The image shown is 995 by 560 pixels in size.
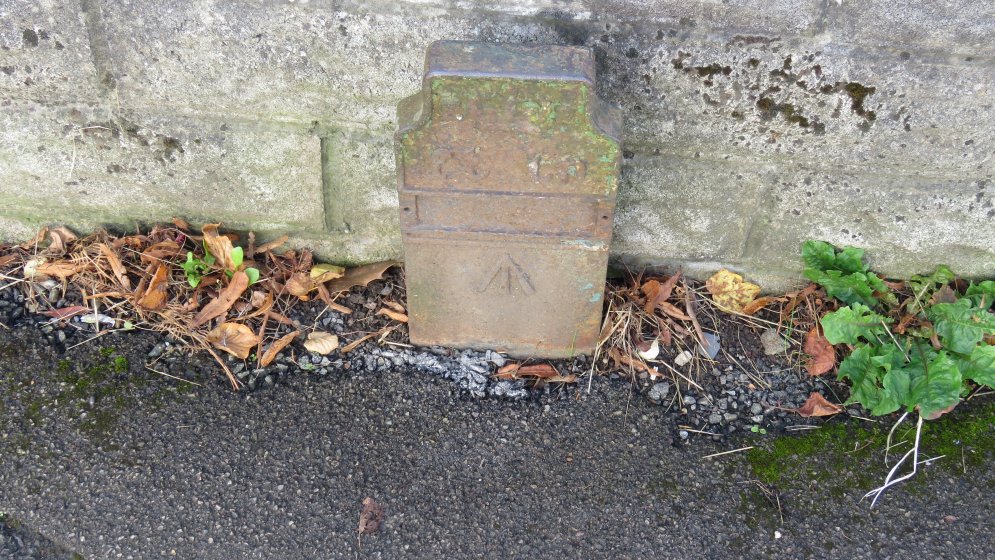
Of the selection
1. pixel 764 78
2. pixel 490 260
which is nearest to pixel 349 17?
pixel 490 260

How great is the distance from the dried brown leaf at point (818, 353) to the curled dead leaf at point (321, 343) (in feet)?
4.55

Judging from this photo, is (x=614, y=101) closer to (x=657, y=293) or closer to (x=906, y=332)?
(x=657, y=293)

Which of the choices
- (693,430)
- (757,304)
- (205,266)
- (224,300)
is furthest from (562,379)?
(205,266)

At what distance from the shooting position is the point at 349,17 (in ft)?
6.07

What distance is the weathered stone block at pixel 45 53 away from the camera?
192cm

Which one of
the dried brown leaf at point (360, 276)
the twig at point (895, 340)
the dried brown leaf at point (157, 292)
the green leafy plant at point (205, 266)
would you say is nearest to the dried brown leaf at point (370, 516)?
the dried brown leaf at point (360, 276)

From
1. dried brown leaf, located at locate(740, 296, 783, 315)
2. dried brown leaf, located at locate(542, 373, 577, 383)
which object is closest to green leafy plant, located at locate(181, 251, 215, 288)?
dried brown leaf, located at locate(542, 373, 577, 383)

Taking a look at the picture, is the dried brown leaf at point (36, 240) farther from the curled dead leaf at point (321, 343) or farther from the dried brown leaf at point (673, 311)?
the dried brown leaf at point (673, 311)

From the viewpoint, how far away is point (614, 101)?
1938 mm

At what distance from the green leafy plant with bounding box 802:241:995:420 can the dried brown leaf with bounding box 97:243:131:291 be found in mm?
2027

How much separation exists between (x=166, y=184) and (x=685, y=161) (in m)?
1.50

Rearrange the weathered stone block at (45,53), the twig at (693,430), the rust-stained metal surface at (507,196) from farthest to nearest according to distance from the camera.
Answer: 1. the twig at (693,430)
2. the weathered stone block at (45,53)
3. the rust-stained metal surface at (507,196)

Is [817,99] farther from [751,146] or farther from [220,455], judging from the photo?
[220,455]

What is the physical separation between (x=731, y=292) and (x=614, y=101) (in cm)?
75
